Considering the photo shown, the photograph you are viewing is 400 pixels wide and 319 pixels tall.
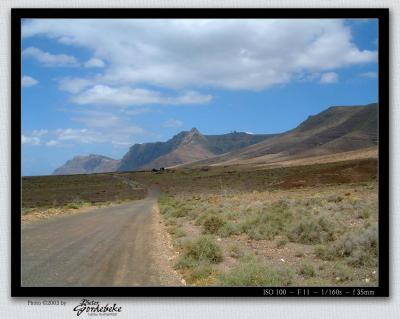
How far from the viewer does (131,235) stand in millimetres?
12453

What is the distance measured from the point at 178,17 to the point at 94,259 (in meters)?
5.25

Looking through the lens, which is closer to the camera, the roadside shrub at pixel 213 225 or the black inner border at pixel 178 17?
the black inner border at pixel 178 17

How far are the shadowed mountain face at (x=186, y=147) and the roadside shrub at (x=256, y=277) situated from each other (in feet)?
10.9

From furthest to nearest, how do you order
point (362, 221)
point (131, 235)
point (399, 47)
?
1. point (131, 235)
2. point (362, 221)
3. point (399, 47)

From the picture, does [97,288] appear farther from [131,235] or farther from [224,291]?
[131,235]

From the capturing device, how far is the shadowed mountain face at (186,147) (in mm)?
18434

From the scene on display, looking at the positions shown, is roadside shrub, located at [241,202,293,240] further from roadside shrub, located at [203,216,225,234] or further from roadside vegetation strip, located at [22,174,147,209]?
roadside vegetation strip, located at [22,174,147,209]

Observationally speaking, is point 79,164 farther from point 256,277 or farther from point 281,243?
point 256,277

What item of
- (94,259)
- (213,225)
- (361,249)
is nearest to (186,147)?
(213,225)

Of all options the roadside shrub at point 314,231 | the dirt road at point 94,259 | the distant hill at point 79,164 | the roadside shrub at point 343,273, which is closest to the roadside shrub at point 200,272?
the dirt road at point 94,259

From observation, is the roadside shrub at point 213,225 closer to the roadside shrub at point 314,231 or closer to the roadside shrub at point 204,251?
the roadside shrub at point 314,231

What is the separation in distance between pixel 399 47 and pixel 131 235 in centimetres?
910
